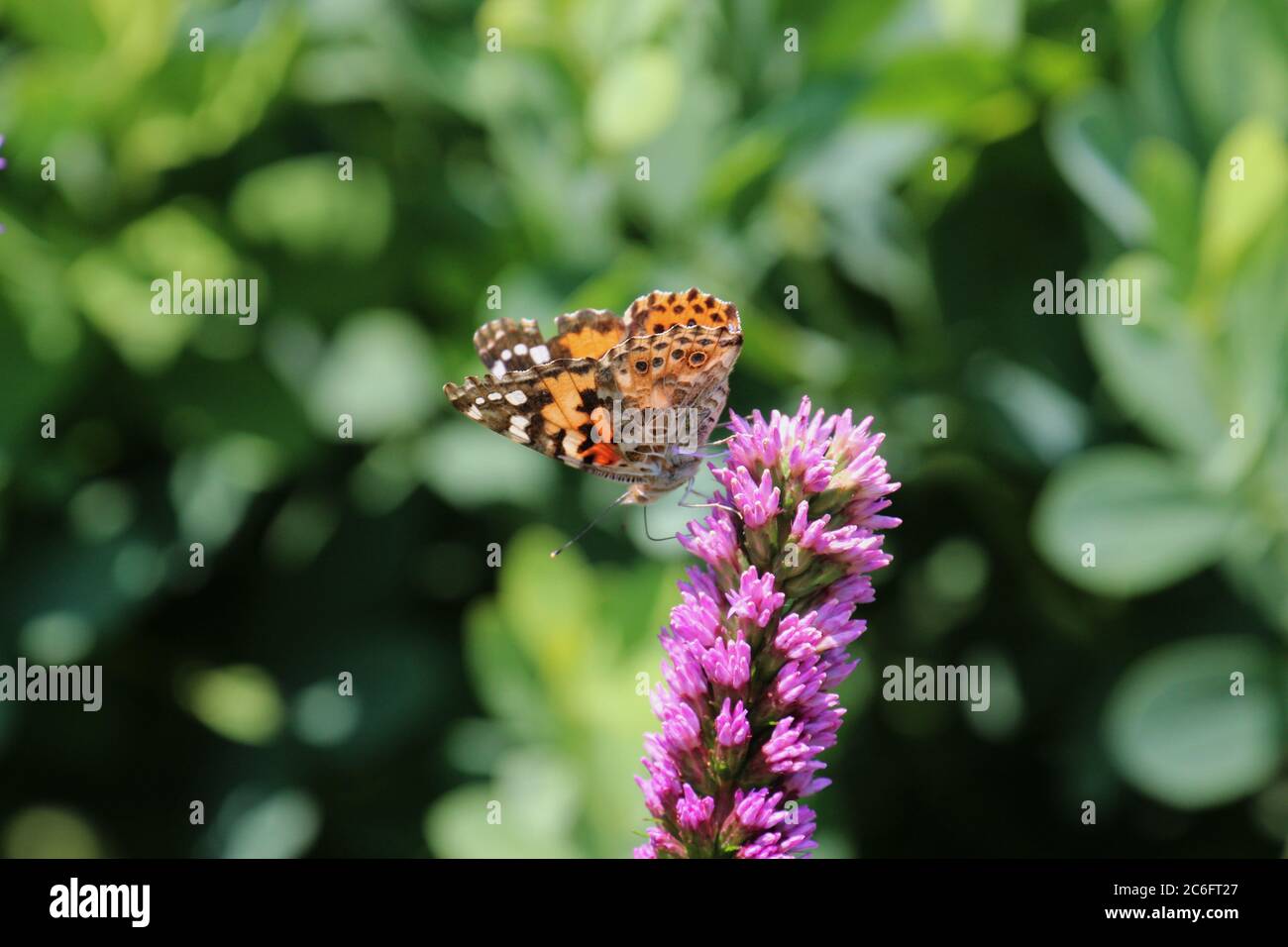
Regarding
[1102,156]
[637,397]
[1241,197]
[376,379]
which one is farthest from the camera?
[376,379]

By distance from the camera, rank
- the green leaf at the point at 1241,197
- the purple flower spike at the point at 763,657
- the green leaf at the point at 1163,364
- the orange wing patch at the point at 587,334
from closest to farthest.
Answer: the purple flower spike at the point at 763,657
the orange wing patch at the point at 587,334
the green leaf at the point at 1241,197
the green leaf at the point at 1163,364

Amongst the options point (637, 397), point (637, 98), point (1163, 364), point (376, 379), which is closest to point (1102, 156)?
point (1163, 364)

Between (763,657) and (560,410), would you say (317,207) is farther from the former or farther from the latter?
(763,657)

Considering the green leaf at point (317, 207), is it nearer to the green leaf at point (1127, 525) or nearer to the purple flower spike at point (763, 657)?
the green leaf at point (1127, 525)

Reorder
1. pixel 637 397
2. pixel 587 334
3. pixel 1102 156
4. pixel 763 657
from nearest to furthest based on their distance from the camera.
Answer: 1. pixel 763 657
2. pixel 637 397
3. pixel 587 334
4. pixel 1102 156

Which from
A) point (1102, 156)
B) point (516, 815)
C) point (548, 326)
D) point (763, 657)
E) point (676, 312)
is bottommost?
point (516, 815)

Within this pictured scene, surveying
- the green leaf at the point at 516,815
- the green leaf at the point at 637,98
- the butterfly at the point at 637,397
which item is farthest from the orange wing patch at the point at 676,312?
the green leaf at the point at 516,815
